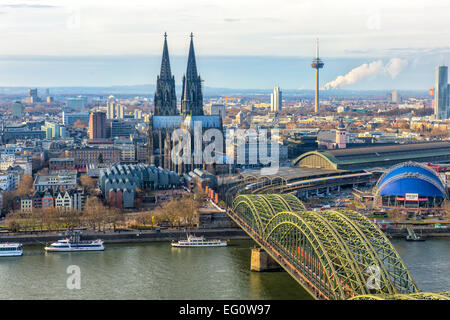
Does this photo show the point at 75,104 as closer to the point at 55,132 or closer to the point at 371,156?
the point at 55,132

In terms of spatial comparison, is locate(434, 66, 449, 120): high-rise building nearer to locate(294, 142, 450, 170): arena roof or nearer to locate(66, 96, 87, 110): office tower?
locate(294, 142, 450, 170): arena roof

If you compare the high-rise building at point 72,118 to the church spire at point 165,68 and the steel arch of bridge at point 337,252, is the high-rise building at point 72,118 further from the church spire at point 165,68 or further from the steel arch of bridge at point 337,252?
the steel arch of bridge at point 337,252

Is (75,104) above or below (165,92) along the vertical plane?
above

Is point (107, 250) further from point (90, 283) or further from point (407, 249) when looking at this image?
point (407, 249)

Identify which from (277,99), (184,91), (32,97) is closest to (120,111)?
(277,99)

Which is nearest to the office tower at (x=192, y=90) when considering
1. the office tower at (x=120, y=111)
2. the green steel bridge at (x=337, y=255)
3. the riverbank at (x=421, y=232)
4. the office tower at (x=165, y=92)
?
the office tower at (x=165, y=92)

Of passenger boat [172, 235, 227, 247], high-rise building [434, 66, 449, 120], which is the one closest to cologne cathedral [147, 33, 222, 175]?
passenger boat [172, 235, 227, 247]

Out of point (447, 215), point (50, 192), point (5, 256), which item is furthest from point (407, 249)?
point (50, 192)
